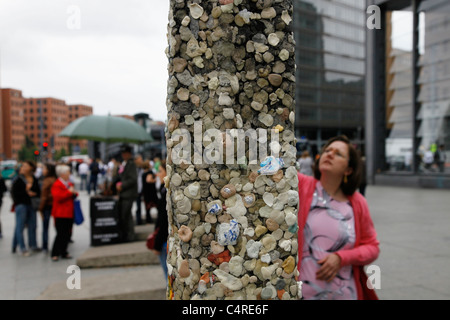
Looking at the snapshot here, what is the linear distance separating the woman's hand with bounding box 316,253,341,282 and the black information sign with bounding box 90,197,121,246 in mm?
6242

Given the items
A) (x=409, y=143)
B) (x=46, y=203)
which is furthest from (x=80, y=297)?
(x=409, y=143)

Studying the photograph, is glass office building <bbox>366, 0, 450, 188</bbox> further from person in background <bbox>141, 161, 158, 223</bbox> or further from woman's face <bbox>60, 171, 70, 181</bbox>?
woman's face <bbox>60, 171, 70, 181</bbox>

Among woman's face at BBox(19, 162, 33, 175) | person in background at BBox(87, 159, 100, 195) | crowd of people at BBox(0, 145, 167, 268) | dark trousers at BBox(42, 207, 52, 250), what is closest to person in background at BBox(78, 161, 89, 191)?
person in background at BBox(87, 159, 100, 195)

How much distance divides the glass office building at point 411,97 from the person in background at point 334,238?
56.9ft

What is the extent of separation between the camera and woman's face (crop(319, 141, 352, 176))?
99.6 inches

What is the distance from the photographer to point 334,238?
2352 millimetres

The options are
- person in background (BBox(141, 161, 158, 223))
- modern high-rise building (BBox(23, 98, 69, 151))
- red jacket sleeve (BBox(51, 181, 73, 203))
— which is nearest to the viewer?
red jacket sleeve (BBox(51, 181, 73, 203))

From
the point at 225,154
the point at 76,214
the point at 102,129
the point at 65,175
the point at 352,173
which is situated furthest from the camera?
the point at 102,129

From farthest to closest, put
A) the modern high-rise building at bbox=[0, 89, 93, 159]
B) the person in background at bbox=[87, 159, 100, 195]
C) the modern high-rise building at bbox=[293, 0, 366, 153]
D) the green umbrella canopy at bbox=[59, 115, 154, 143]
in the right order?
1. the modern high-rise building at bbox=[293, 0, 366, 153]
2. the modern high-rise building at bbox=[0, 89, 93, 159]
3. the person in background at bbox=[87, 159, 100, 195]
4. the green umbrella canopy at bbox=[59, 115, 154, 143]

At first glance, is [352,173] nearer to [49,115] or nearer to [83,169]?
[83,169]

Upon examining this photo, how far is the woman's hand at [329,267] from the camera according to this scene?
7.36 feet

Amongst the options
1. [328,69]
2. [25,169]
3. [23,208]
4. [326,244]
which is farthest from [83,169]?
[328,69]

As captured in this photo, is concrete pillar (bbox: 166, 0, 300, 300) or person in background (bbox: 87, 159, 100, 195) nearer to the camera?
concrete pillar (bbox: 166, 0, 300, 300)

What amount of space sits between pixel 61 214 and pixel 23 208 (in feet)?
4.30
